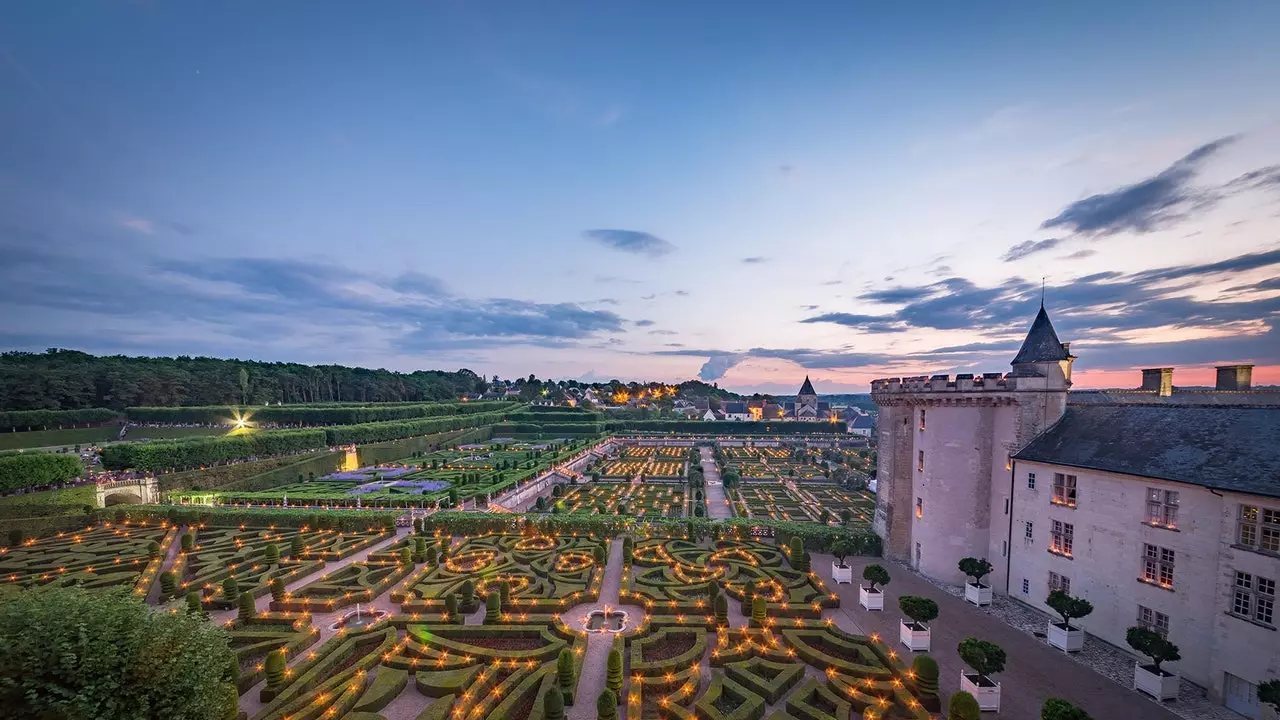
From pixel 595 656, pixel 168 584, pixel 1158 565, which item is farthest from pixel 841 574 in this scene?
pixel 168 584

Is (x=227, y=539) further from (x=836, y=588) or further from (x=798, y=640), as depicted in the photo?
(x=836, y=588)

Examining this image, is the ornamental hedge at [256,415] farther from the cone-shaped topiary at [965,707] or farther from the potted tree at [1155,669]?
the potted tree at [1155,669]

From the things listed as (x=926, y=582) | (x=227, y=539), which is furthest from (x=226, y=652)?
(x=926, y=582)

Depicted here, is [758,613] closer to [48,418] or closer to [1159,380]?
[1159,380]

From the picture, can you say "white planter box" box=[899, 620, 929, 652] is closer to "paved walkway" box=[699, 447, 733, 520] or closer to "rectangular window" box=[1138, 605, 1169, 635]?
"rectangular window" box=[1138, 605, 1169, 635]

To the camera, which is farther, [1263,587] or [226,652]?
[1263,587]

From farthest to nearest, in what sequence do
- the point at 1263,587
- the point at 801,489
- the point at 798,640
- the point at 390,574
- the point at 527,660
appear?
the point at 801,489 < the point at 390,574 < the point at 798,640 < the point at 527,660 < the point at 1263,587
